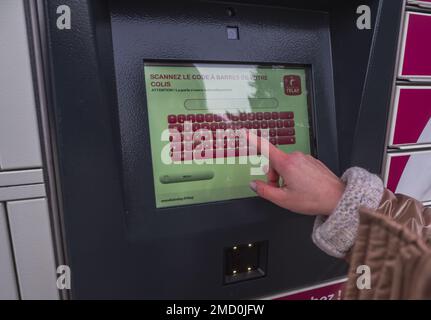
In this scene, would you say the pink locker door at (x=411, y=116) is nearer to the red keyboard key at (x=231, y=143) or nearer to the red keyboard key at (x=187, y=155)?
the red keyboard key at (x=231, y=143)

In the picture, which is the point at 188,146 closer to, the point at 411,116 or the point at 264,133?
the point at 264,133

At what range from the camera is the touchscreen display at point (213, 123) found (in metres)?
0.86

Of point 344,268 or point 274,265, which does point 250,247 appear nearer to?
point 274,265

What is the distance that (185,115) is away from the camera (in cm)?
88

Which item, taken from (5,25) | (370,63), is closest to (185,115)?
(5,25)

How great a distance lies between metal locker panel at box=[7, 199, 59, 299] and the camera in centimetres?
77

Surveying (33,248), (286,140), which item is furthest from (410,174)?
(33,248)

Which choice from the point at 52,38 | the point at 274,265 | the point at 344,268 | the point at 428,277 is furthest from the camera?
the point at 344,268

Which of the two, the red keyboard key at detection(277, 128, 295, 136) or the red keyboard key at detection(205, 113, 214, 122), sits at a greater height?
the red keyboard key at detection(205, 113, 214, 122)

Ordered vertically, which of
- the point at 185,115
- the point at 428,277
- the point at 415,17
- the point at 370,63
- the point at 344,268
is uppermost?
the point at 415,17

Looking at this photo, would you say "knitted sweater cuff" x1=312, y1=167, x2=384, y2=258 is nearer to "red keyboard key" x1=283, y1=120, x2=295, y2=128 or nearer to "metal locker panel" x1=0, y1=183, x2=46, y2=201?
"red keyboard key" x1=283, y1=120, x2=295, y2=128

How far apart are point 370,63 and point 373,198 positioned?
1.32 ft

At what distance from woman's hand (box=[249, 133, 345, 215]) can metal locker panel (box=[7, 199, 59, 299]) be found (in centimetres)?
52

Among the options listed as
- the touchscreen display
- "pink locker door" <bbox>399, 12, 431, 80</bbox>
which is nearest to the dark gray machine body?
the touchscreen display
